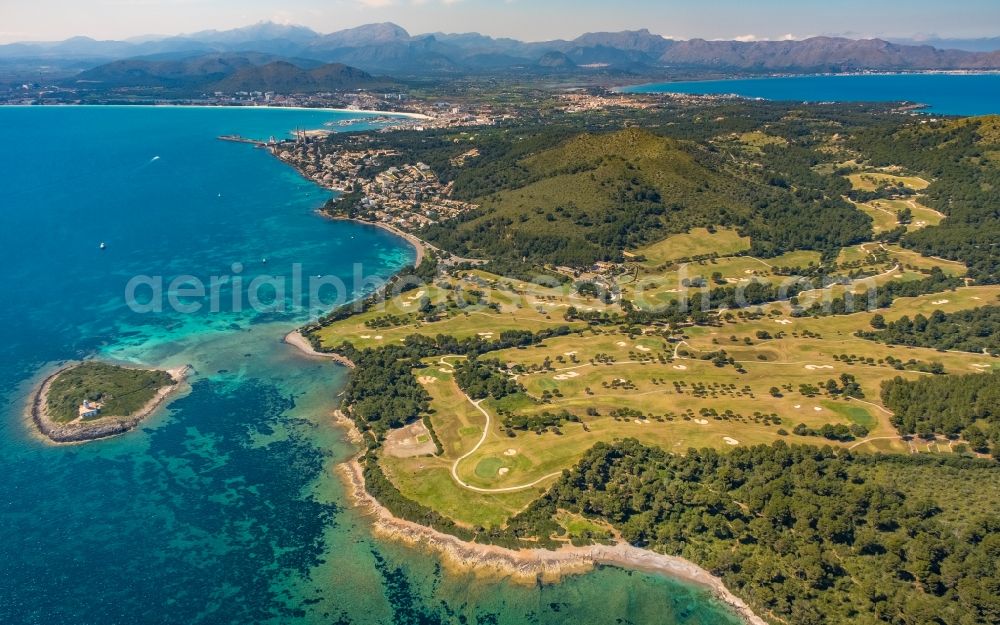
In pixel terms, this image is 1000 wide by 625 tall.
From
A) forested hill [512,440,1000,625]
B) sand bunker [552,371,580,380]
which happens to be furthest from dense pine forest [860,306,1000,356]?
sand bunker [552,371,580,380]

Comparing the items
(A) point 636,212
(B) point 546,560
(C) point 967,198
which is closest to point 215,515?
(B) point 546,560

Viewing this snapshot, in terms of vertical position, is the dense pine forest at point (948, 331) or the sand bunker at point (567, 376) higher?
the dense pine forest at point (948, 331)

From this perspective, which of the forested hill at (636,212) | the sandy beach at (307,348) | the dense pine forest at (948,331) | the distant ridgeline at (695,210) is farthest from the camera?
the forested hill at (636,212)

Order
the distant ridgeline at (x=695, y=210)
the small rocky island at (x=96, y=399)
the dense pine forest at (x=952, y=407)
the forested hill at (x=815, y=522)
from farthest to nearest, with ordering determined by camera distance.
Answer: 1. the distant ridgeline at (x=695, y=210)
2. the small rocky island at (x=96, y=399)
3. the dense pine forest at (x=952, y=407)
4. the forested hill at (x=815, y=522)

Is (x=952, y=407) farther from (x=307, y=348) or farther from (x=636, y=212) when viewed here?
(x=307, y=348)

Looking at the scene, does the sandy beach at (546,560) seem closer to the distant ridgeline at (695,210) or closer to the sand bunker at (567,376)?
the sand bunker at (567,376)

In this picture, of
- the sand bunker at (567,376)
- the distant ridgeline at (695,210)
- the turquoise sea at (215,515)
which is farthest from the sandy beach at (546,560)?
the distant ridgeline at (695,210)

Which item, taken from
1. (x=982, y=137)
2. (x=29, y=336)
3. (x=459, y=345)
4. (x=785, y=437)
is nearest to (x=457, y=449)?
(x=459, y=345)
